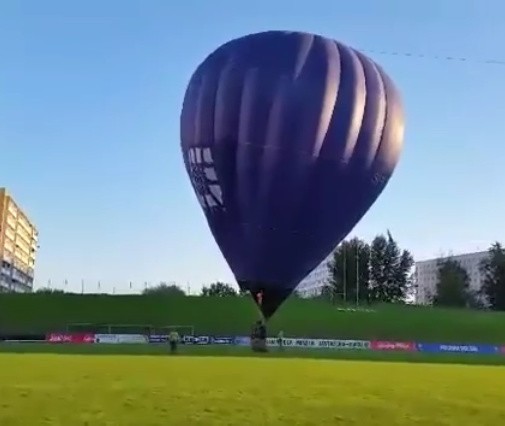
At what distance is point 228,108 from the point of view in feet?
100

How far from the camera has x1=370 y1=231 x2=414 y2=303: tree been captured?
376 ft

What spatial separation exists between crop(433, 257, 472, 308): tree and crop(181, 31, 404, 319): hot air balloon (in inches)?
3006

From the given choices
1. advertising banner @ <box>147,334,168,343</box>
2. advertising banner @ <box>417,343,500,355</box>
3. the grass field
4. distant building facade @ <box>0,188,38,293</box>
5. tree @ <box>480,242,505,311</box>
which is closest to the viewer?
the grass field

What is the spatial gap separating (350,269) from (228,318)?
52.8 metres

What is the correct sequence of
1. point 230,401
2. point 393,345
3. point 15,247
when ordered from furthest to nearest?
point 15,247 → point 393,345 → point 230,401

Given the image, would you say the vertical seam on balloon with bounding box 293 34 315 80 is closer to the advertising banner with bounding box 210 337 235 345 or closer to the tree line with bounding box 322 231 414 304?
the advertising banner with bounding box 210 337 235 345

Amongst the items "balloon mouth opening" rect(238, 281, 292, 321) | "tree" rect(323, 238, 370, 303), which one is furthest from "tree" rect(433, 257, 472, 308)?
"balloon mouth opening" rect(238, 281, 292, 321)

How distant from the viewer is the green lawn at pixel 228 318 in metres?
60.2

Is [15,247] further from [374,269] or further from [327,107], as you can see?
[327,107]

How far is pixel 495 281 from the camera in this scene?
338ft

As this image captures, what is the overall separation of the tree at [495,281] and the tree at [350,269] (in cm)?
1619

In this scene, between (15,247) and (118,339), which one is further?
(15,247)

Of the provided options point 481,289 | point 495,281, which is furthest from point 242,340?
point 481,289

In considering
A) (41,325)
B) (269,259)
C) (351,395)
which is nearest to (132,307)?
(41,325)
